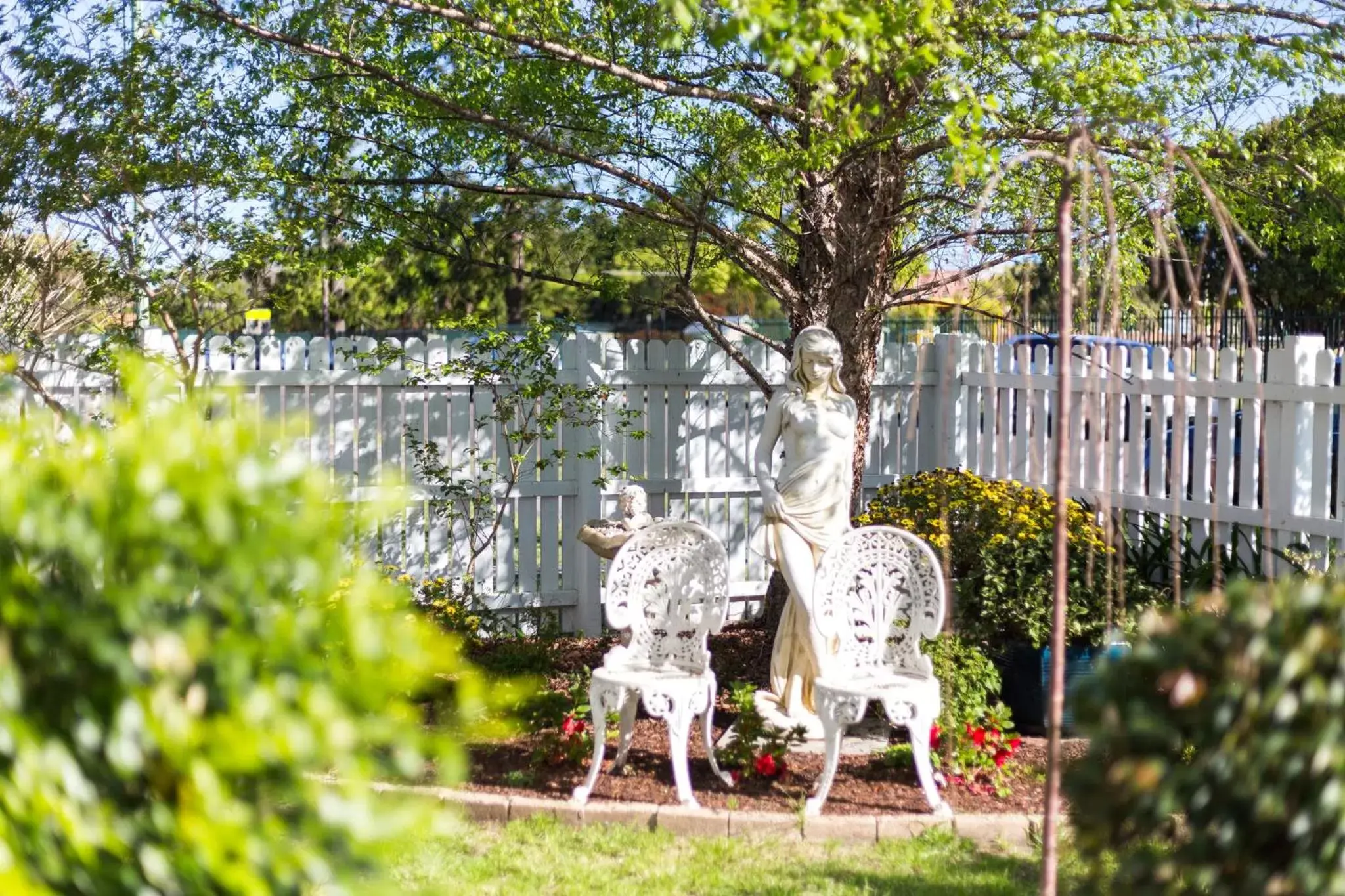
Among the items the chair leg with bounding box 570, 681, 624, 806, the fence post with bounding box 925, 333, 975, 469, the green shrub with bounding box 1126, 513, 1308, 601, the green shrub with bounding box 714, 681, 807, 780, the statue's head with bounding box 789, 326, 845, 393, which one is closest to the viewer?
the chair leg with bounding box 570, 681, 624, 806

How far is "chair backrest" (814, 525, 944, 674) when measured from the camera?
18.9 ft

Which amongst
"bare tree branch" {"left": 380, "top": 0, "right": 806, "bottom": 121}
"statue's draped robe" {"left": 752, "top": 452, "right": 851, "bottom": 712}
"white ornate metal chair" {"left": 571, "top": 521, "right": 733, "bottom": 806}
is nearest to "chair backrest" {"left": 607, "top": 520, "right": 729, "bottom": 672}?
"white ornate metal chair" {"left": 571, "top": 521, "right": 733, "bottom": 806}

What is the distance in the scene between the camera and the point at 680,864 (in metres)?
4.91

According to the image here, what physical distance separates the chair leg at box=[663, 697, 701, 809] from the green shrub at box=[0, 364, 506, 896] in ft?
10.6

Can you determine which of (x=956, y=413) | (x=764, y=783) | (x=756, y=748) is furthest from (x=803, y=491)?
(x=956, y=413)

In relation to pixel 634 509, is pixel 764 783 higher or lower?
lower

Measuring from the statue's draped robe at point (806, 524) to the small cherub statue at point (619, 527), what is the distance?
28.8 inches

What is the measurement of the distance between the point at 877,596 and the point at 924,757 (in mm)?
761

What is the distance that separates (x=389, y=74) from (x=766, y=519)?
290 centimetres

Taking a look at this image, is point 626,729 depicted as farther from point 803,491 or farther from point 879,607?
point 803,491

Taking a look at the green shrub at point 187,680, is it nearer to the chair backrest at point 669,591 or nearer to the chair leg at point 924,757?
the chair leg at point 924,757

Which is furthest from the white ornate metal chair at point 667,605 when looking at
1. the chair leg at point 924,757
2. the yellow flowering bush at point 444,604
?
the yellow flowering bush at point 444,604

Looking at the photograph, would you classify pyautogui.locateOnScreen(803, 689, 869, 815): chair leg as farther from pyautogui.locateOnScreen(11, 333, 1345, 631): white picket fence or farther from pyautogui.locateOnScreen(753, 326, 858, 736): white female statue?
pyautogui.locateOnScreen(11, 333, 1345, 631): white picket fence

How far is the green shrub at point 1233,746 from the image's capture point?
233 centimetres
